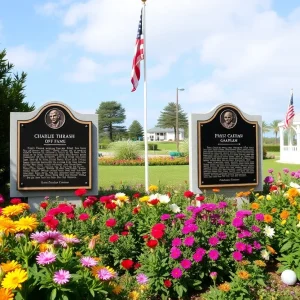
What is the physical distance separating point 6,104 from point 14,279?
268 inches

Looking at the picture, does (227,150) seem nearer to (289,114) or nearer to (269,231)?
(269,231)

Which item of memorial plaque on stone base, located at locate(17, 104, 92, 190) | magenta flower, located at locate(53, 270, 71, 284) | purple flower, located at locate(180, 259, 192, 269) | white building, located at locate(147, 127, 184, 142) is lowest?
purple flower, located at locate(180, 259, 192, 269)

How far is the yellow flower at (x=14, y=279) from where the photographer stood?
1866 millimetres

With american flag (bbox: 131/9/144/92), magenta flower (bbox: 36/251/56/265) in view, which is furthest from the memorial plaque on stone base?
magenta flower (bbox: 36/251/56/265)

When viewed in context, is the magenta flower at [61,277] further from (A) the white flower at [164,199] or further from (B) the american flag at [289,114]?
(B) the american flag at [289,114]

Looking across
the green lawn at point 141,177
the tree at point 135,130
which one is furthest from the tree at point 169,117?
the green lawn at point 141,177

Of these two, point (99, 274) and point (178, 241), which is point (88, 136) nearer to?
point (178, 241)

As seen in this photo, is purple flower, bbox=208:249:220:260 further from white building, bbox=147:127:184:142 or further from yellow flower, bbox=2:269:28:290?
white building, bbox=147:127:184:142

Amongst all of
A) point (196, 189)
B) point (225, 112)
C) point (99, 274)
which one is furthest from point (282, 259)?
Result: point (225, 112)

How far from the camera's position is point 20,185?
706 cm

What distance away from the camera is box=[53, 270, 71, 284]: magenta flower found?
6.42ft

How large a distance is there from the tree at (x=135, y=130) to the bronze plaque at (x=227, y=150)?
7797 centimetres

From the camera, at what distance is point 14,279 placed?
6.25ft

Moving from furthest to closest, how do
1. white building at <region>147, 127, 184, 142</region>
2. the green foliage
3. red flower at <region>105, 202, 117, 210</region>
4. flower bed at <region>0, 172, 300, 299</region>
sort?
white building at <region>147, 127, 184, 142</region> → the green foliage → red flower at <region>105, 202, 117, 210</region> → flower bed at <region>0, 172, 300, 299</region>
